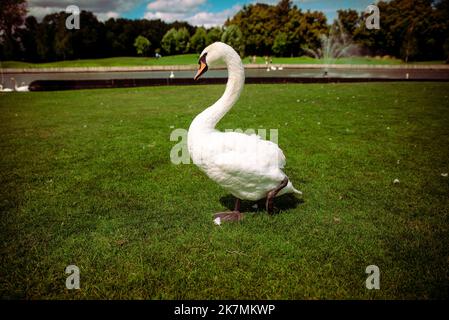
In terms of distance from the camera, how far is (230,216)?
176 inches

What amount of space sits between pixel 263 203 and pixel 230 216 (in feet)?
2.63

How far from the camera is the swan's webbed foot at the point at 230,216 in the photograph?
443 centimetres

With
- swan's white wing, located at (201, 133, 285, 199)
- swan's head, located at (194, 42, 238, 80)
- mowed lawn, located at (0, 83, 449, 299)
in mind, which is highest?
swan's head, located at (194, 42, 238, 80)

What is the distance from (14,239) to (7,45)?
9204 centimetres

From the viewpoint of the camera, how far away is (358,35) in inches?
2889

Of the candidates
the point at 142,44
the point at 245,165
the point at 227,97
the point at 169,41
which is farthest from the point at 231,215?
the point at 142,44

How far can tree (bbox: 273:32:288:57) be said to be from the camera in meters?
80.1

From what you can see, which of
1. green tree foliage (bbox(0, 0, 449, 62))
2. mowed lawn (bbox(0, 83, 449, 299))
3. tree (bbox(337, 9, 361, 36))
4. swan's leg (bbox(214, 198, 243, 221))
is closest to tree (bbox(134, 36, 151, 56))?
green tree foliage (bbox(0, 0, 449, 62))

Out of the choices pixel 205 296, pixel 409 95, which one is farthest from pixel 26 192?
pixel 409 95

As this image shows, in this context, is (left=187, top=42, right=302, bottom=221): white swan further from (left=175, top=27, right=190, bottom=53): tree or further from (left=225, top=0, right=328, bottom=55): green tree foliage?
(left=175, top=27, right=190, bottom=53): tree

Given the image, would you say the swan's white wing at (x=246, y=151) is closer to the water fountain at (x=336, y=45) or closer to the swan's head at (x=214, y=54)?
the swan's head at (x=214, y=54)

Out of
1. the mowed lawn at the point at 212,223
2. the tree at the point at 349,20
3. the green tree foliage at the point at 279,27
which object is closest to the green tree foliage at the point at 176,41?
the green tree foliage at the point at 279,27

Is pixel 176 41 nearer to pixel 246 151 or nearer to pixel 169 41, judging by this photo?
pixel 169 41
